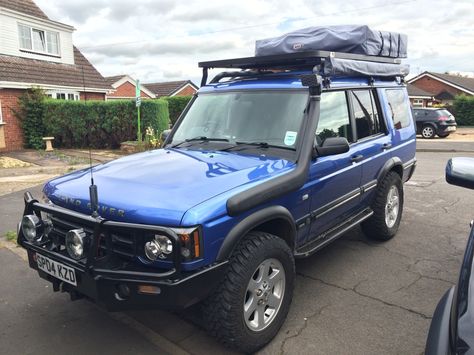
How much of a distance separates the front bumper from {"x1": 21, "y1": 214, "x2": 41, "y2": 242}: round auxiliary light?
0.47 metres

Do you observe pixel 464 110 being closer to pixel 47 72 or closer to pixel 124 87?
pixel 124 87

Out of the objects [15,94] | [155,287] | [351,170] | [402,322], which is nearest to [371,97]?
[351,170]

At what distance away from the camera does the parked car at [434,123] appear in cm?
2362

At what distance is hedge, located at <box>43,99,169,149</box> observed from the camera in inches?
650

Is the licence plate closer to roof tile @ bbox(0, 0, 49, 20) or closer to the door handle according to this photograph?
the door handle

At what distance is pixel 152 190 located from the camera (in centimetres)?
293

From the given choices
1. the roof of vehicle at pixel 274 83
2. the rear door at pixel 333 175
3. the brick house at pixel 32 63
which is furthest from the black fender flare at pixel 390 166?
the brick house at pixel 32 63

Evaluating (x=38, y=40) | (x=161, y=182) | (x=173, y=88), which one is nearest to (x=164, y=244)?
(x=161, y=182)

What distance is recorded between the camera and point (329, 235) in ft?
13.8

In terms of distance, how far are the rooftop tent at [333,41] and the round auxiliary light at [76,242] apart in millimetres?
3321

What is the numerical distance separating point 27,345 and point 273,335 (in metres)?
1.86

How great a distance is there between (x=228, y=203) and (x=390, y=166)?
124 inches

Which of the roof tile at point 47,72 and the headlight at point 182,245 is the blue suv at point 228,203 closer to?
the headlight at point 182,245

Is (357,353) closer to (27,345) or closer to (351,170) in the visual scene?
(351,170)
